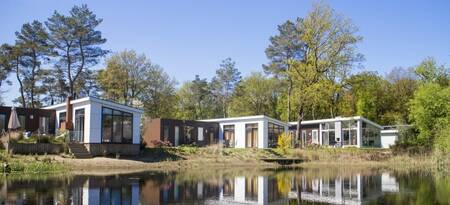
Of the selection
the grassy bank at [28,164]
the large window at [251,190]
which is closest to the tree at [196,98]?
the grassy bank at [28,164]

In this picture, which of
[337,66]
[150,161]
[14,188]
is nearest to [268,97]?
[337,66]

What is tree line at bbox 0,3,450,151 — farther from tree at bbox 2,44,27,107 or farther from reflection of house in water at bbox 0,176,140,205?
reflection of house in water at bbox 0,176,140,205

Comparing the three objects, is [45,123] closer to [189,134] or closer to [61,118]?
[61,118]

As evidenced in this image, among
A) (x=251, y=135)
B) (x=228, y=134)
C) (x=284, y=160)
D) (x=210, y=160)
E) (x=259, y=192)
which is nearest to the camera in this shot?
(x=259, y=192)

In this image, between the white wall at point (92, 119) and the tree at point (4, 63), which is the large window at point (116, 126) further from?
the tree at point (4, 63)

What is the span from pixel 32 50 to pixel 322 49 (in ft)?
85.4

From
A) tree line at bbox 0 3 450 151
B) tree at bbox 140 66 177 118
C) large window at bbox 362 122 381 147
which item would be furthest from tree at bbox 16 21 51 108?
large window at bbox 362 122 381 147

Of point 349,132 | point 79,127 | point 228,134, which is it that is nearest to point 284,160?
point 228,134

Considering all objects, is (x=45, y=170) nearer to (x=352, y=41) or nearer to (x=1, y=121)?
(x=1, y=121)

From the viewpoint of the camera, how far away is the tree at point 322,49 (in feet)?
126

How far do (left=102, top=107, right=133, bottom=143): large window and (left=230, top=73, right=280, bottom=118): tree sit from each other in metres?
30.0

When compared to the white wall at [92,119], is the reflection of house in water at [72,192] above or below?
below

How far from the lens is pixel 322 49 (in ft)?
128

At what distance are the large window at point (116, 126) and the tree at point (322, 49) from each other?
15051mm
